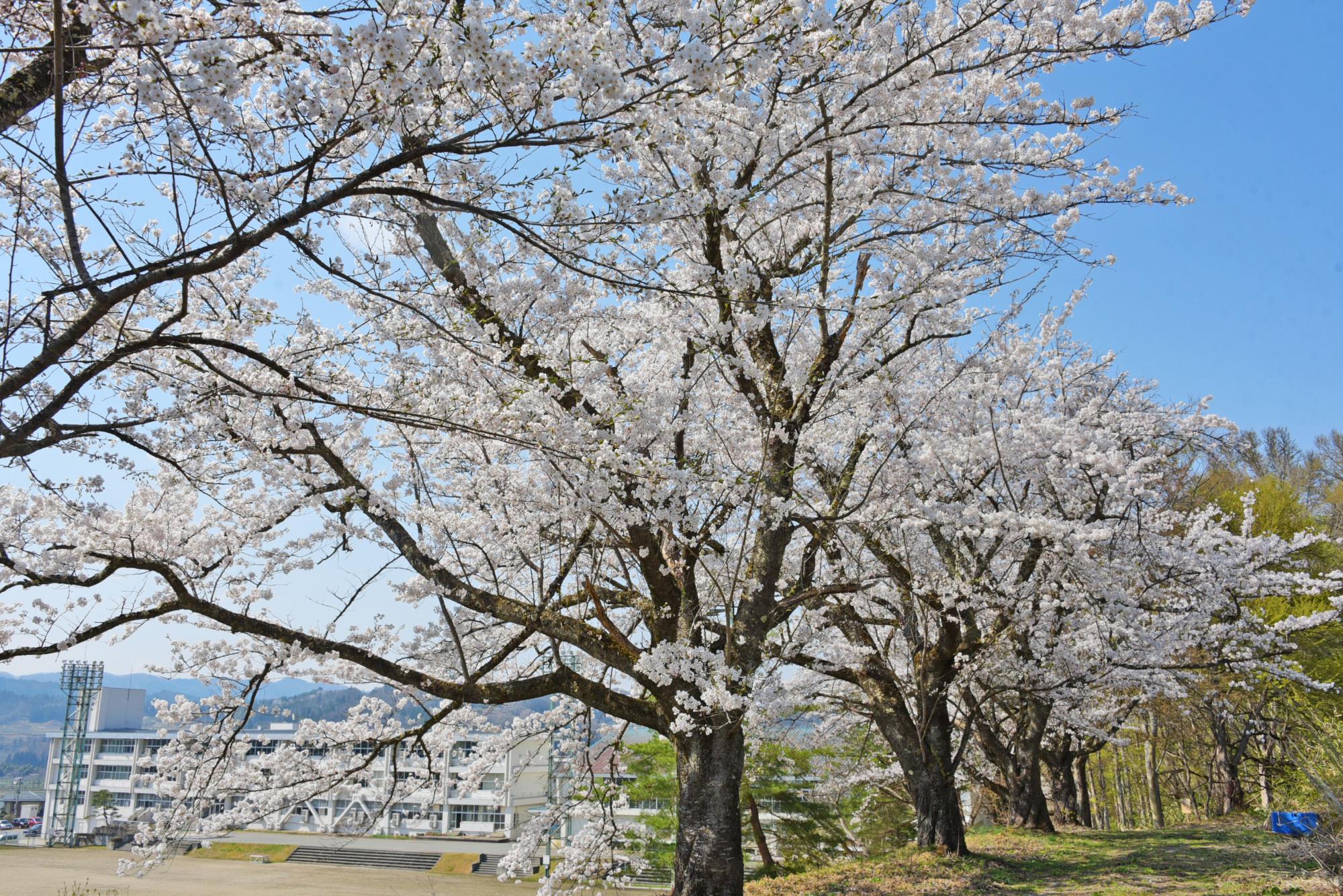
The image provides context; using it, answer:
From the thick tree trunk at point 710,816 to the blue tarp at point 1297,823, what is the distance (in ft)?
15.9

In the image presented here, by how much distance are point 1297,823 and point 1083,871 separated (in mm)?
1986

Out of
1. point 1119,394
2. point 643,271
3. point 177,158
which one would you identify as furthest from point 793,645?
point 1119,394

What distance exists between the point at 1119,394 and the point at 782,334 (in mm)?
6158

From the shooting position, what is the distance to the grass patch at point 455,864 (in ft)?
90.1

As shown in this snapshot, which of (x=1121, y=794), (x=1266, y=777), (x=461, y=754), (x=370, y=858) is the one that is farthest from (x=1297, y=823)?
(x=370, y=858)

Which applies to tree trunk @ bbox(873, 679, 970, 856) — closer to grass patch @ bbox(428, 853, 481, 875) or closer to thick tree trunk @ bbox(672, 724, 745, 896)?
thick tree trunk @ bbox(672, 724, 745, 896)

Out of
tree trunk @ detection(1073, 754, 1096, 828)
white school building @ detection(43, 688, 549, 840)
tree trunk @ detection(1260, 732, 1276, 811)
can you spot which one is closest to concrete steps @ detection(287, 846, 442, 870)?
white school building @ detection(43, 688, 549, 840)

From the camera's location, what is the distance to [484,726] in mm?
7348

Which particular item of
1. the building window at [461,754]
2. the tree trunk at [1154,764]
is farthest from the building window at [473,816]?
the building window at [461,754]

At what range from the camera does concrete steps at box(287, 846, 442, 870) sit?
29688 mm

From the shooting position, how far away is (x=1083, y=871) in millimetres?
7727

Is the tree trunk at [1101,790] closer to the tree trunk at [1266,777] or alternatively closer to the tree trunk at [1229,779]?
the tree trunk at [1229,779]

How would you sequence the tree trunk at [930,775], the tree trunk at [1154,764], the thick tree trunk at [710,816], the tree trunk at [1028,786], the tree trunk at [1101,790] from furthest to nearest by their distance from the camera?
the tree trunk at [1101,790]
the tree trunk at [1154,764]
the tree trunk at [1028,786]
the tree trunk at [930,775]
the thick tree trunk at [710,816]

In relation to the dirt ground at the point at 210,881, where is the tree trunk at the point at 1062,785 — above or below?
above
